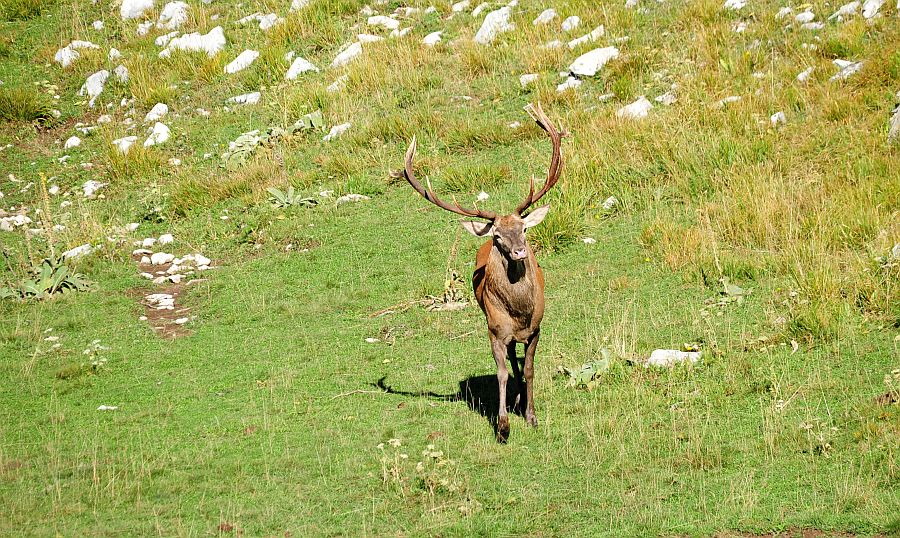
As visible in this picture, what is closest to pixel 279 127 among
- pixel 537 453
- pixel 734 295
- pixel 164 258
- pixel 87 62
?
pixel 164 258

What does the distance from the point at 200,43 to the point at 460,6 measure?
4707mm

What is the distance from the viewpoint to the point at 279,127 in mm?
15672

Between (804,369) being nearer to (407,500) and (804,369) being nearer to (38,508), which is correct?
(407,500)

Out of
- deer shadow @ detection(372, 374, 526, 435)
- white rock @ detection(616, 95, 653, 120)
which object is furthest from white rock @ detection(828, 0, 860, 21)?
deer shadow @ detection(372, 374, 526, 435)

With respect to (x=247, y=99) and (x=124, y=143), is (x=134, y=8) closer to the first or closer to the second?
(x=247, y=99)

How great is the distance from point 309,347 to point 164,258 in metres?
3.60

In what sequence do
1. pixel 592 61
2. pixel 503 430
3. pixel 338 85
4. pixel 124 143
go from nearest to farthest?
pixel 503 430, pixel 592 61, pixel 124 143, pixel 338 85

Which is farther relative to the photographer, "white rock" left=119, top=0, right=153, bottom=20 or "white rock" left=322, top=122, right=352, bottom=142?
"white rock" left=119, top=0, right=153, bottom=20

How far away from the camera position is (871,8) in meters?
14.2

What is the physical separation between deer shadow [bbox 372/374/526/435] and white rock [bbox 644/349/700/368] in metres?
1.13

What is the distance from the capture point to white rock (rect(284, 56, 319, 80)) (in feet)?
55.8

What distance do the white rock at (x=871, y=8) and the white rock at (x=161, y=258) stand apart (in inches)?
391

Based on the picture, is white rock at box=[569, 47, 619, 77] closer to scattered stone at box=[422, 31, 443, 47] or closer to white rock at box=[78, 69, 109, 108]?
scattered stone at box=[422, 31, 443, 47]

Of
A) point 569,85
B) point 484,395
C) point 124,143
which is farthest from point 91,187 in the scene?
point 484,395
